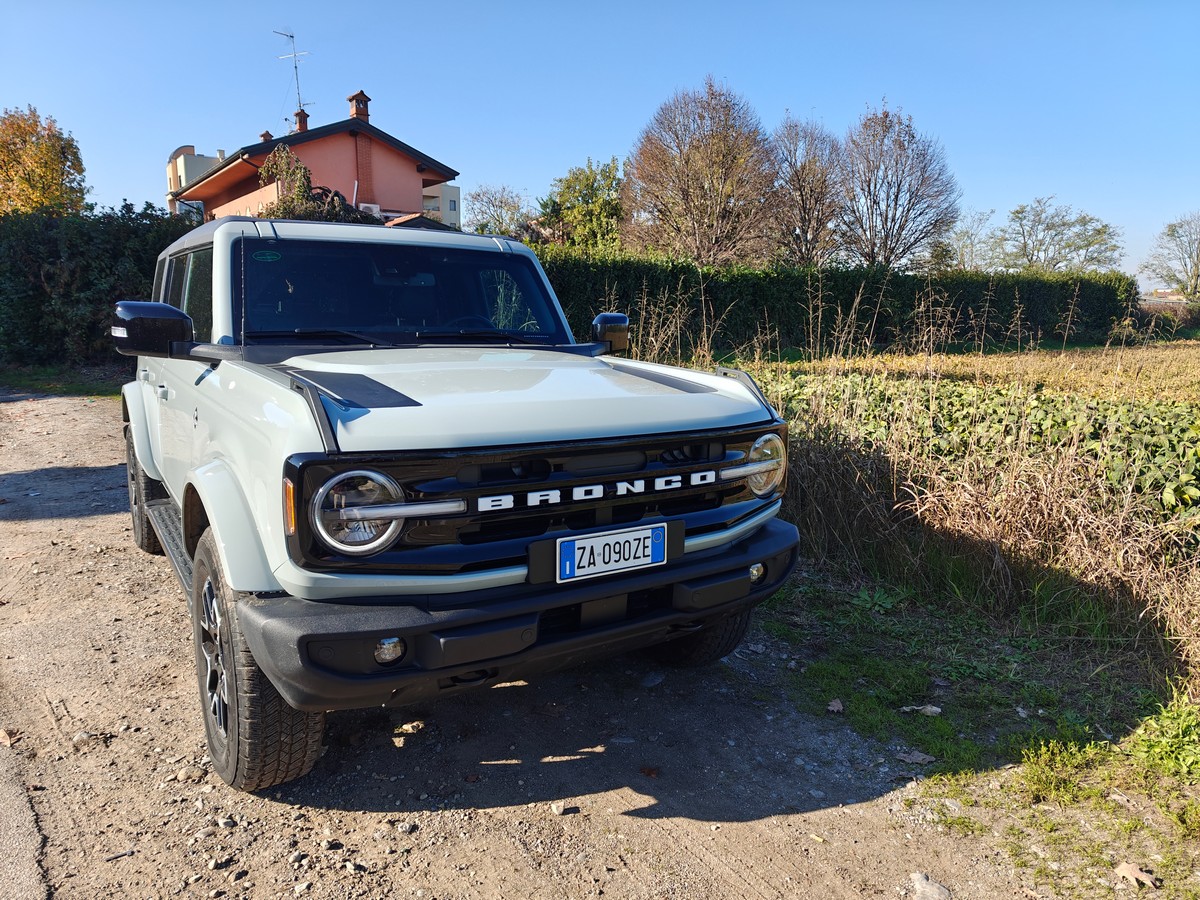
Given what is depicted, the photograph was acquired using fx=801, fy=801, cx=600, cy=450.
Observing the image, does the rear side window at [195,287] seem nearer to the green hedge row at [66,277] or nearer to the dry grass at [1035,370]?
the dry grass at [1035,370]

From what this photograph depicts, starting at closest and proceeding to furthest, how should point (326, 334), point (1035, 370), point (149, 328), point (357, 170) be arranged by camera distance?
1. point (149, 328)
2. point (326, 334)
3. point (1035, 370)
4. point (357, 170)

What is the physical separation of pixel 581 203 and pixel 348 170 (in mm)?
18978

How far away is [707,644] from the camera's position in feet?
12.4

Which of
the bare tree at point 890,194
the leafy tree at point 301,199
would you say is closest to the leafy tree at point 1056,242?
the bare tree at point 890,194

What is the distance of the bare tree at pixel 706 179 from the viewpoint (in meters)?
28.5

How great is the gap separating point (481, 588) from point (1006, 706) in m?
2.58

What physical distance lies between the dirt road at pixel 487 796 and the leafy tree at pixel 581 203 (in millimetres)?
38398

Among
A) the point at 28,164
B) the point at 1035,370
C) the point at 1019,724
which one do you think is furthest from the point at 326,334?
the point at 28,164

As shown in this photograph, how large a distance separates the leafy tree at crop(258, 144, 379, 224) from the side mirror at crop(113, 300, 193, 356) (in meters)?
9.95

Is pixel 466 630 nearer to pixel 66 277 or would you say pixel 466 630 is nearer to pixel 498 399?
pixel 498 399

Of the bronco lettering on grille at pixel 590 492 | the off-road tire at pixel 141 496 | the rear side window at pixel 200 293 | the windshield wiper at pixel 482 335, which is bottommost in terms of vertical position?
the off-road tire at pixel 141 496

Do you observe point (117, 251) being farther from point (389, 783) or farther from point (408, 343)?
point (389, 783)

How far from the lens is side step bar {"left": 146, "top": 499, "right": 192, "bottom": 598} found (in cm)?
340

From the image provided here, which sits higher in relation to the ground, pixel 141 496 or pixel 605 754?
pixel 141 496
